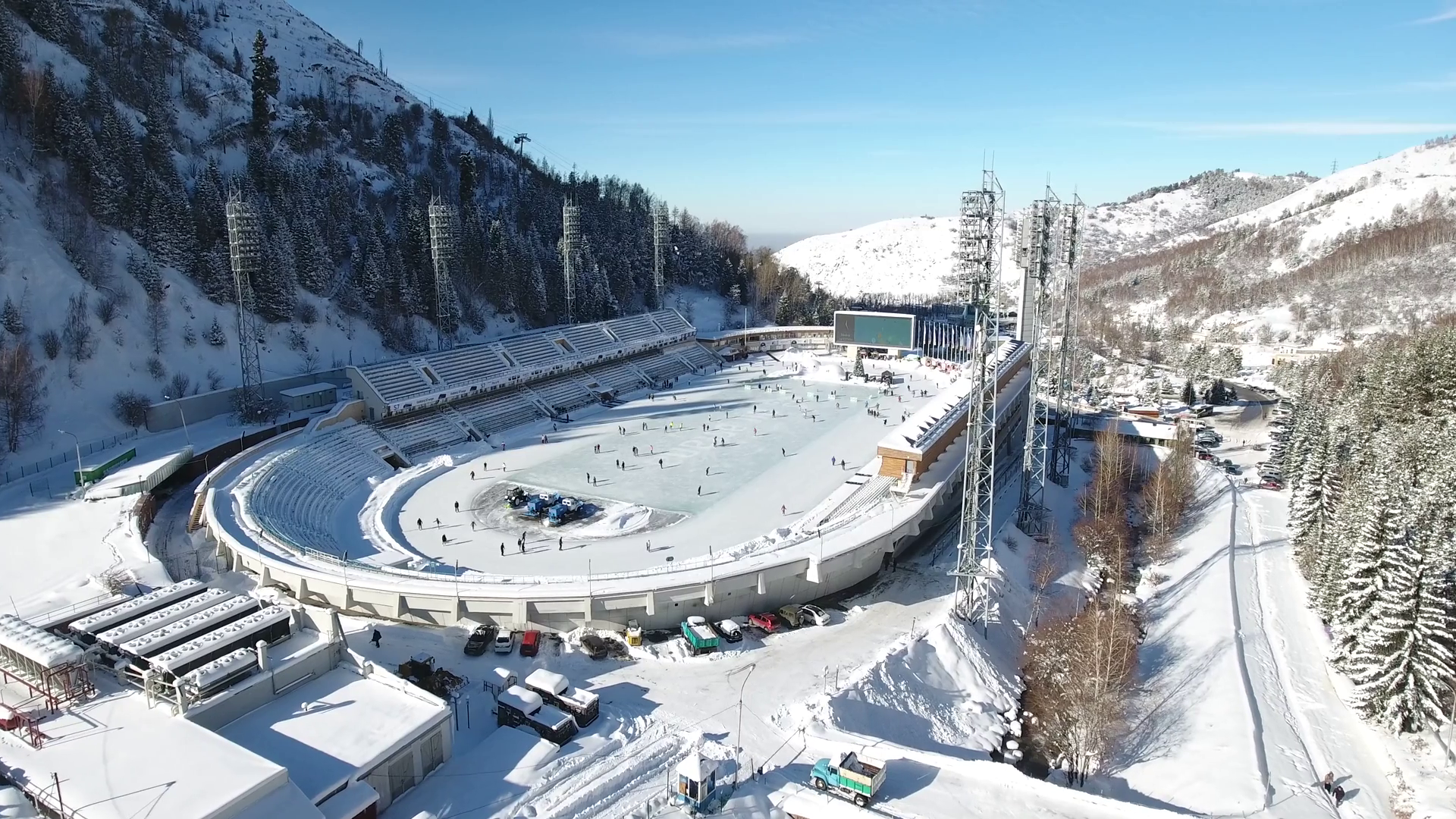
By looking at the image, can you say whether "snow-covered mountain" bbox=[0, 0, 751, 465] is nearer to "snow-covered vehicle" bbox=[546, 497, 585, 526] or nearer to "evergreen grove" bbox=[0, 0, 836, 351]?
"evergreen grove" bbox=[0, 0, 836, 351]

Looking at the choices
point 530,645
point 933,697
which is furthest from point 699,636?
point 933,697

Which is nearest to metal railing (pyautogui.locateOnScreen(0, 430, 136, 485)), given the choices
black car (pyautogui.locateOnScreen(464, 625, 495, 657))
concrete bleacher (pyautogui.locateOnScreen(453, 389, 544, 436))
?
concrete bleacher (pyautogui.locateOnScreen(453, 389, 544, 436))

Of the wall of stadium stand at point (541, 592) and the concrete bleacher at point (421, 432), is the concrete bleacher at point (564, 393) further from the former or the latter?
the wall of stadium stand at point (541, 592)

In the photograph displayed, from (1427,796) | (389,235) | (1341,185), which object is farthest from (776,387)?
(1341,185)

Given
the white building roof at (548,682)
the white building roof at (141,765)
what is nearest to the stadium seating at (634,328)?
the white building roof at (548,682)

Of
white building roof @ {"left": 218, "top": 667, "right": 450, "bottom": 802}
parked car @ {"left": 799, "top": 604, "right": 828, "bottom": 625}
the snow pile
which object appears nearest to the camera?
white building roof @ {"left": 218, "top": 667, "right": 450, "bottom": 802}

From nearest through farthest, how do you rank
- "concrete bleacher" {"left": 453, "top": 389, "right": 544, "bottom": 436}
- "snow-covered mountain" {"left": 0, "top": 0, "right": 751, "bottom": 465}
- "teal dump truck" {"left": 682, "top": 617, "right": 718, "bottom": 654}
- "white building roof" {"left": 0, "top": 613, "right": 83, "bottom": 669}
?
1. "white building roof" {"left": 0, "top": 613, "right": 83, "bottom": 669}
2. "teal dump truck" {"left": 682, "top": 617, "right": 718, "bottom": 654}
3. "snow-covered mountain" {"left": 0, "top": 0, "right": 751, "bottom": 465}
4. "concrete bleacher" {"left": 453, "top": 389, "right": 544, "bottom": 436}

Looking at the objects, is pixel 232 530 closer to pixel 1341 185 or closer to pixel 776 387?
pixel 776 387

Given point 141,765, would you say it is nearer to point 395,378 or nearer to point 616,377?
point 395,378
